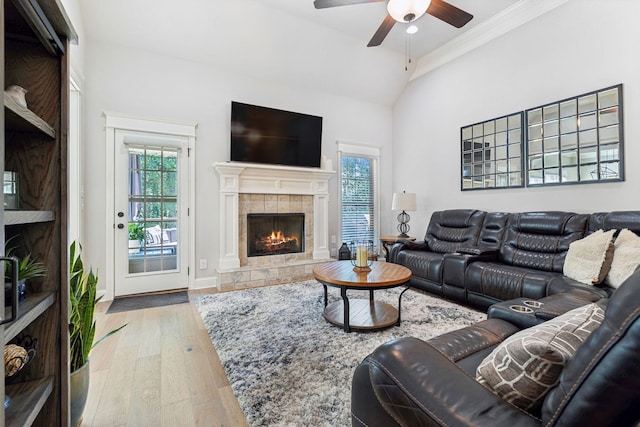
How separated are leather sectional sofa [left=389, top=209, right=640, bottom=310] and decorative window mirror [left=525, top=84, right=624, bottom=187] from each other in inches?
20.4

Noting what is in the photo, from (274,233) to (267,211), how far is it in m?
0.39

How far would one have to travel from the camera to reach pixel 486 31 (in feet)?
13.0

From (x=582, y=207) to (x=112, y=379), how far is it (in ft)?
15.1

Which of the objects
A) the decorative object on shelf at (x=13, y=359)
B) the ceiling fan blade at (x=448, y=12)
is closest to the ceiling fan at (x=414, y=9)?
the ceiling fan blade at (x=448, y=12)

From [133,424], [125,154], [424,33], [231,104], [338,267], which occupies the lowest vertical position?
[133,424]

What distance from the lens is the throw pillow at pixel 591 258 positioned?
2311mm

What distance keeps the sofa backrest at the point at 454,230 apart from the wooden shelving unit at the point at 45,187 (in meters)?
3.91

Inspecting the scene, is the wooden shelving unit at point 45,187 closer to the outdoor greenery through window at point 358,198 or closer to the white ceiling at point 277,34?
the white ceiling at point 277,34

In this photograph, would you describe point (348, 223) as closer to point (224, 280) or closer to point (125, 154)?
point (224, 280)

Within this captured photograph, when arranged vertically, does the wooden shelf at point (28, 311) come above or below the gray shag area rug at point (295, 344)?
above

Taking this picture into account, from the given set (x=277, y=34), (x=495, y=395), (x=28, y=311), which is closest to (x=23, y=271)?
(x=28, y=311)

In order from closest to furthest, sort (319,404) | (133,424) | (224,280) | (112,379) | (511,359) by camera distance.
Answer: (511,359)
(133,424)
(319,404)
(112,379)
(224,280)

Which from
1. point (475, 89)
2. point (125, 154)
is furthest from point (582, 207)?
point (125, 154)

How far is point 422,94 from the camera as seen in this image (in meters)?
5.02
